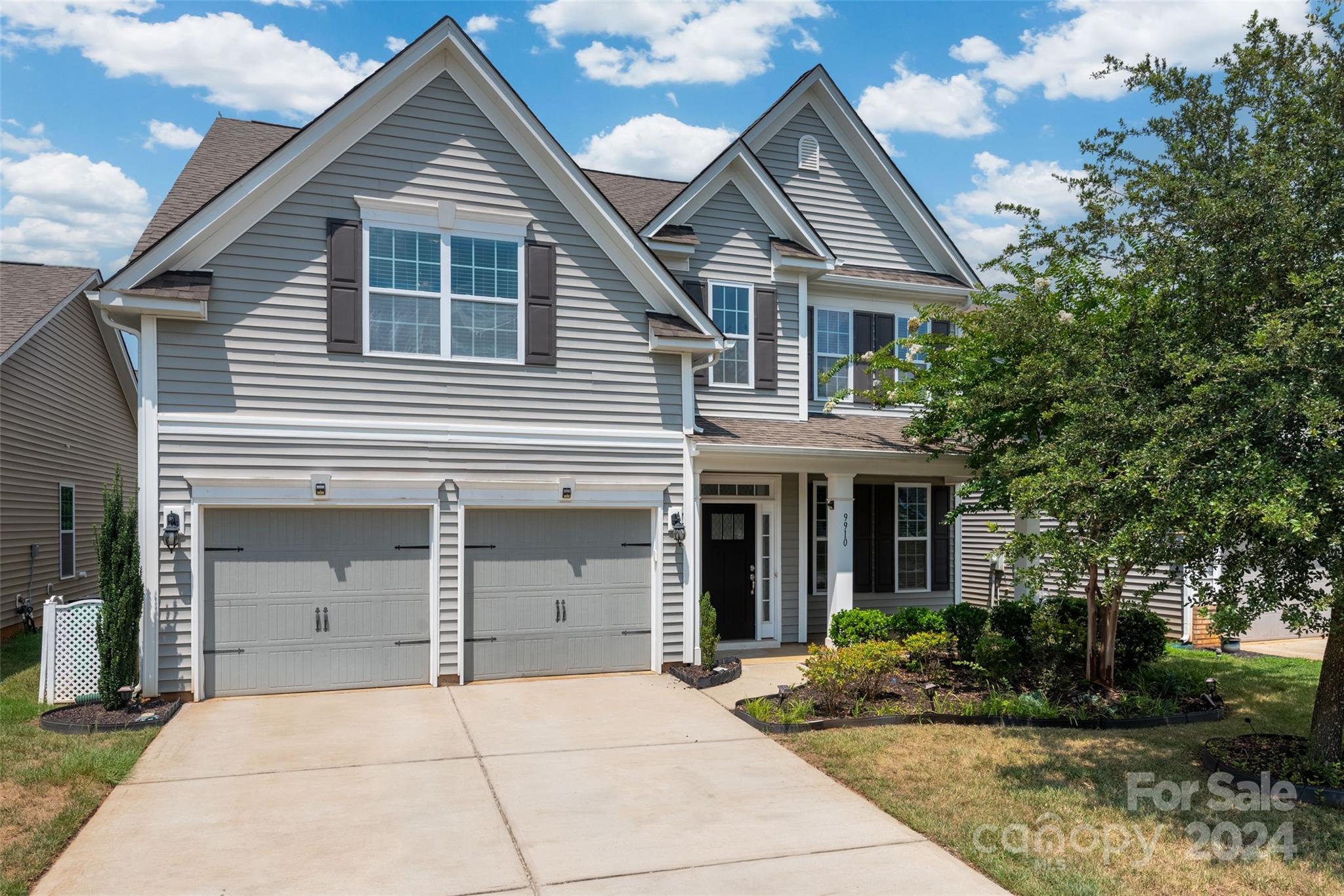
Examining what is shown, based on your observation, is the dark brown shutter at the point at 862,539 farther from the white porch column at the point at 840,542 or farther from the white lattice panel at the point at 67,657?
the white lattice panel at the point at 67,657

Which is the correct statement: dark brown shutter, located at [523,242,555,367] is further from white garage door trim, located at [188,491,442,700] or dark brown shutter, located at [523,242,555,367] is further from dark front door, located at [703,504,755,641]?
dark front door, located at [703,504,755,641]

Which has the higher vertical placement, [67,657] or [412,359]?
[412,359]

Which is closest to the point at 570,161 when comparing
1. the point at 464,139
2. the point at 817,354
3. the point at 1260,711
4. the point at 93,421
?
the point at 464,139

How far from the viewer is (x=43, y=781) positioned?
7078 millimetres

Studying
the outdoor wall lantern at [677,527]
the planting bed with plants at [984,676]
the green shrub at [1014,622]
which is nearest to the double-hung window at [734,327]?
the outdoor wall lantern at [677,527]

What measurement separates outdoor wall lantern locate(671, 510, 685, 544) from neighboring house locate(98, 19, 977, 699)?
25mm

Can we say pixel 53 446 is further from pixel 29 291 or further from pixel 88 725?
pixel 88 725

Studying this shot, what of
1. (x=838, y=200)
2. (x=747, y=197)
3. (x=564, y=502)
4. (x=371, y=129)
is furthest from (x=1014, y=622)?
(x=371, y=129)

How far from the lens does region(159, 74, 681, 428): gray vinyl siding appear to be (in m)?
10.0

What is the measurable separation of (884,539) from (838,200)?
5.63m

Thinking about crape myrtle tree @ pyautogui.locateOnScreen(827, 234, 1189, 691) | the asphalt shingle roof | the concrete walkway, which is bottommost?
the concrete walkway

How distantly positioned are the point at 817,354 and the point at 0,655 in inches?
496

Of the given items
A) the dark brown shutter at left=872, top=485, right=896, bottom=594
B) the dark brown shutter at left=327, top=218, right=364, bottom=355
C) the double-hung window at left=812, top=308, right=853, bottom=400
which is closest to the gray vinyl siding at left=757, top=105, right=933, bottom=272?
the double-hung window at left=812, top=308, right=853, bottom=400

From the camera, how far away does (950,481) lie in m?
14.8
